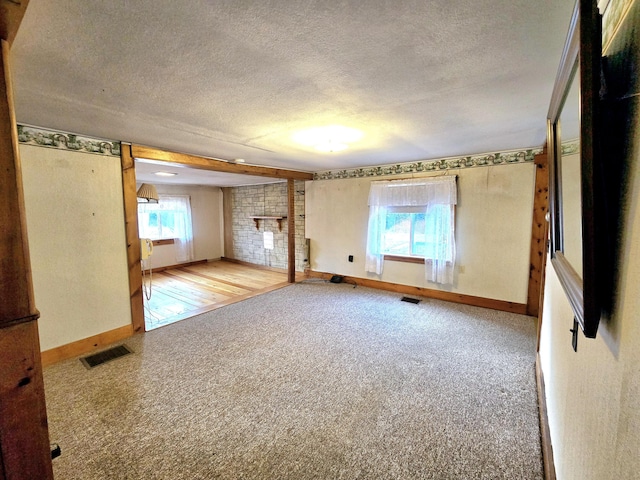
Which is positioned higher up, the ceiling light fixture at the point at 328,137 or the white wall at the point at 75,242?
the ceiling light fixture at the point at 328,137

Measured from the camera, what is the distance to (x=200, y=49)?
1262 millimetres

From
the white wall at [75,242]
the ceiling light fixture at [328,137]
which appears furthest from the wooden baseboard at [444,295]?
the white wall at [75,242]

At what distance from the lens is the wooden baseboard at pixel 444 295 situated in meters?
3.64

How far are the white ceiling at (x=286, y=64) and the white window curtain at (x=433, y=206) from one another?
1461 mm

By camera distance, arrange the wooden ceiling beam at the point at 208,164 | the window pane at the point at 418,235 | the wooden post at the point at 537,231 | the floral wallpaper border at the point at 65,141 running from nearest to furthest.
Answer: the floral wallpaper border at the point at 65,141 → the wooden ceiling beam at the point at 208,164 → the wooden post at the point at 537,231 → the window pane at the point at 418,235

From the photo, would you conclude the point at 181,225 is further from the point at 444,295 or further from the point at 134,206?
the point at 444,295

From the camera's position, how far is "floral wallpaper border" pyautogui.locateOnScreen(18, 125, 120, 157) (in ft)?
7.69

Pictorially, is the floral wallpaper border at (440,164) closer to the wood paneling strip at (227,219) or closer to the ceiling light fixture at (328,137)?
the ceiling light fixture at (328,137)

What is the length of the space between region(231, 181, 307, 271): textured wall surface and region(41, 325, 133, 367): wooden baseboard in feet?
11.1

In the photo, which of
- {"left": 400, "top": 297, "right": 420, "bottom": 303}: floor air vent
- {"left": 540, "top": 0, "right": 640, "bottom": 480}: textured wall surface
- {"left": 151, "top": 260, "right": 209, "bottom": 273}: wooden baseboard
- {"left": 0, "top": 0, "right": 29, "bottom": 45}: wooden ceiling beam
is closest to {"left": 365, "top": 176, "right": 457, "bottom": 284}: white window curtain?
{"left": 400, "top": 297, "right": 420, "bottom": 303}: floor air vent

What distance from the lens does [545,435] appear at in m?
1.58

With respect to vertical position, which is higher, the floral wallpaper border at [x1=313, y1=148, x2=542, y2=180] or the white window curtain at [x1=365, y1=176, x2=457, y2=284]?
the floral wallpaper border at [x1=313, y1=148, x2=542, y2=180]

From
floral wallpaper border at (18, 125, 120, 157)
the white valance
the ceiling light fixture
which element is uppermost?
the ceiling light fixture

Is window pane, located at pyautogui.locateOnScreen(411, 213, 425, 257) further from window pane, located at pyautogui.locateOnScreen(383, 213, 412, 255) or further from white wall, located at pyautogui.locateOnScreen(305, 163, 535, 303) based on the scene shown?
white wall, located at pyautogui.locateOnScreen(305, 163, 535, 303)
